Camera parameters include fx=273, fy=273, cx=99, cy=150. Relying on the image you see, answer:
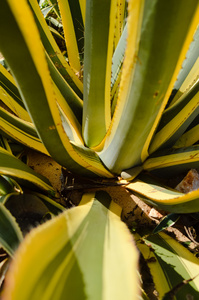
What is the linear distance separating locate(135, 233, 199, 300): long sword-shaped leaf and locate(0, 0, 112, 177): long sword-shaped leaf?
32cm

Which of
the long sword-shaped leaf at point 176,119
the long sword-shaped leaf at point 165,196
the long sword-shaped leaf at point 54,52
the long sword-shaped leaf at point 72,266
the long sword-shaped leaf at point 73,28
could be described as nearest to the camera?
the long sword-shaped leaf at point 72,266

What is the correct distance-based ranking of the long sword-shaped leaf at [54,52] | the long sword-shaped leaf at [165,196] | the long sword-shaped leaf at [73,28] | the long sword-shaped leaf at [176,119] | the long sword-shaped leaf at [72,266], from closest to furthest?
the long sword-shaped leaf at [72,266]
the long sword-shaped leaf at [165,196]
the long sword-shaped leaf at [176,119]
the long sword-shaped leaf at [54,52]
the long sword-shaped leaf at [73,28]

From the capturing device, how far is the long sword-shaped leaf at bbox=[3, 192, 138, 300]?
0.30 metres

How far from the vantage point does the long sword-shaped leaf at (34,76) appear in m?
0.38

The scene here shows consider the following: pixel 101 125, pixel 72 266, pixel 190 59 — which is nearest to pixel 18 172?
pixel 101 125

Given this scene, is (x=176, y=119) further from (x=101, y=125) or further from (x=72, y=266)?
(x=72, y=266)

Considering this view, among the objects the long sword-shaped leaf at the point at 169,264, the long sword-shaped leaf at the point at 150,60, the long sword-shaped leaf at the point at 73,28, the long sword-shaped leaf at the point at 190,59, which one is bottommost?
the long sword-shaped leaf at the point at 169,264

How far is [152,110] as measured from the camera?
0.56 m

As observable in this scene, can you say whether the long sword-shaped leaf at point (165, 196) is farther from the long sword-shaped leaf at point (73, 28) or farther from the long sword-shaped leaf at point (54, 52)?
the long sword-shaped leaf at point (73, 28)

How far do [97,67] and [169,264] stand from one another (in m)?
0.55

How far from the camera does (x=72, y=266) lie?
14.8 inches

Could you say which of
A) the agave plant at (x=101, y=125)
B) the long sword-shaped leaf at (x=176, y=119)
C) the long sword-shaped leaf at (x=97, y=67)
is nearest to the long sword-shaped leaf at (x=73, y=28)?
the agave plant at (x=101, y=125)

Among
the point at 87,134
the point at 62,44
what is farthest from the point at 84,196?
the point at 62,44

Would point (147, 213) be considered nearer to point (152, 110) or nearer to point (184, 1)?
point (152, 110)
